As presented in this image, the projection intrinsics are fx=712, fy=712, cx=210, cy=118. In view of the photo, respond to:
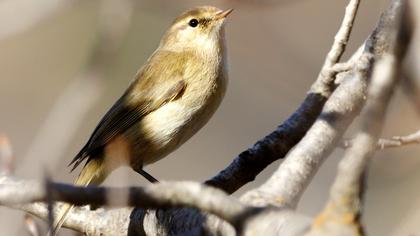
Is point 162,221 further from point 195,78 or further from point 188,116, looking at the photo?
point 195,78

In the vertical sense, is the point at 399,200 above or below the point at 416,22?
below

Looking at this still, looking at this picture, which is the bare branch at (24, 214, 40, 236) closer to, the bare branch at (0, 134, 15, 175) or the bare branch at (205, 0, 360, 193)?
the bare branch at (0, 134, 15, 175)

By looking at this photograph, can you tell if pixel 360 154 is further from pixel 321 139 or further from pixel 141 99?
pixel 141 99

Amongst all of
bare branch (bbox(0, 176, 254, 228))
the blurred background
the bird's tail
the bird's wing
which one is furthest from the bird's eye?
bare branch (bbox(0, 176, 254, 228))

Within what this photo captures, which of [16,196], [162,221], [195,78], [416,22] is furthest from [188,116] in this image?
[416,22]

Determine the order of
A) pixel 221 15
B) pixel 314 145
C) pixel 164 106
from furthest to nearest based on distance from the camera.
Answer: pixel 221 15
pixel 164 106
pixel 314 145

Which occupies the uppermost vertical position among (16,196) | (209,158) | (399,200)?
(16,196)

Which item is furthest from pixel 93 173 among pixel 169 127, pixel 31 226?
pixel 31 226
